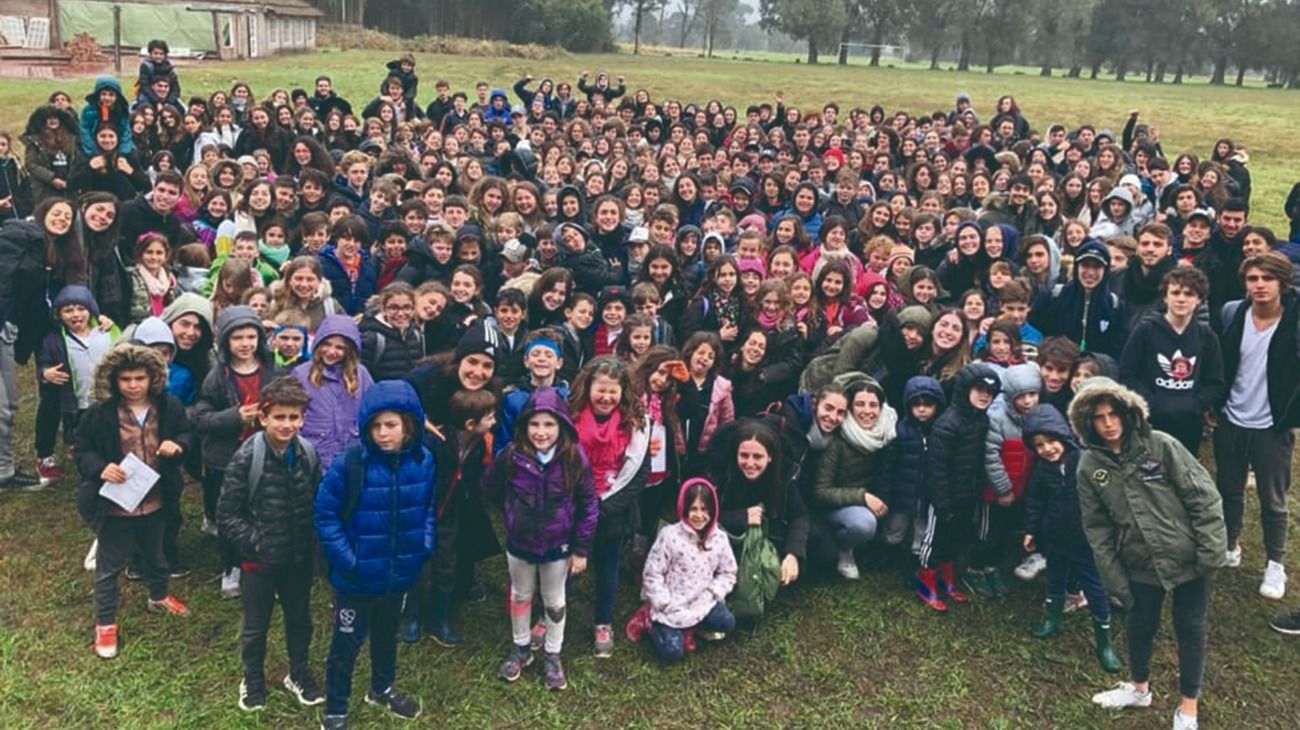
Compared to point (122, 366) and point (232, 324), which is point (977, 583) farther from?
point (122, 366)

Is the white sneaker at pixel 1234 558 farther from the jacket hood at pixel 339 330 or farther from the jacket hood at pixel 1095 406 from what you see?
the jacket hood at pixel 339 330

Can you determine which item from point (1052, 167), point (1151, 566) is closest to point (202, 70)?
point (1052, 167)

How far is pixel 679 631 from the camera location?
5770mm

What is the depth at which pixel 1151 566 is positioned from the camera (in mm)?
4938

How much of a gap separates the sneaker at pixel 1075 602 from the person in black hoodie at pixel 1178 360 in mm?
1345

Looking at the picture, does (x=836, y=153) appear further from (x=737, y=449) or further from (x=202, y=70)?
(x=202, y=70)

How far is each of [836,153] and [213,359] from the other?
1074 cm

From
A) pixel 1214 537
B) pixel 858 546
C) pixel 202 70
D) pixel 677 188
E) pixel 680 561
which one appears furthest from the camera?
pixel 202 70

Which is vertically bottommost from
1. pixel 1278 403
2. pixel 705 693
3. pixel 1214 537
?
pixel 705 693

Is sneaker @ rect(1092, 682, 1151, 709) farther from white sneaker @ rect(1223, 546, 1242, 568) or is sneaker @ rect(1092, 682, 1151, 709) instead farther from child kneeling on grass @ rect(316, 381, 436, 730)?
child kneeling on grass @ rect(316, 381, 436, 730)

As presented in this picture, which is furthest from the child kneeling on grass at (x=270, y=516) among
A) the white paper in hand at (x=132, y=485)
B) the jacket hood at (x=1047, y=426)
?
the jacket hood at (x=1047, y=426)

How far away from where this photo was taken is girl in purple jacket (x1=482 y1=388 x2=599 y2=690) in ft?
17.0

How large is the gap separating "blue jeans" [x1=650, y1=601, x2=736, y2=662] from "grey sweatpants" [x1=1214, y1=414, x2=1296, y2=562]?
369 centimetres

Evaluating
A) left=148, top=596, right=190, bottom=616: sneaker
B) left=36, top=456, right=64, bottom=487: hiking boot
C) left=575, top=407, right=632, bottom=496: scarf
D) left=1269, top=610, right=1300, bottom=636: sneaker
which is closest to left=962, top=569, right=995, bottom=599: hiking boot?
left=1269, top=610, right=1300, bottom=636: sneaker
